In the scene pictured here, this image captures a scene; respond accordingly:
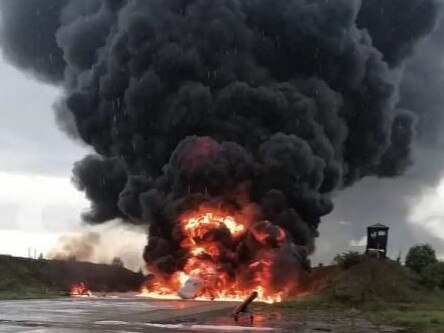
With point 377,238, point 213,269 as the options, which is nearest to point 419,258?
point 377,238

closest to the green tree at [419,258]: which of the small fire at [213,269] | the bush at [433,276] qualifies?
the bush at [433,276]

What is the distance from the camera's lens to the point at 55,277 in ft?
264

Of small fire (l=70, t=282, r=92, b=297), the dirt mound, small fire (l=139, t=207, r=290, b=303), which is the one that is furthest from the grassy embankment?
small fire (l=70, t=282, r=92, b=297)

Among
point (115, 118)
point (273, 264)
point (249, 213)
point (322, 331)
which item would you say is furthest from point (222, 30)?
point (322, 331)

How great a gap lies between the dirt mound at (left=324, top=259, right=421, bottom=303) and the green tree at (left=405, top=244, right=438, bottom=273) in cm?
369

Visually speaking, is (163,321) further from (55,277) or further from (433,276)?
(55,277)

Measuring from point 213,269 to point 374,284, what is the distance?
1822 centimetres

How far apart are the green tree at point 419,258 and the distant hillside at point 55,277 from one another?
34018mm

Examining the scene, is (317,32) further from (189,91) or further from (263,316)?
(263,316)

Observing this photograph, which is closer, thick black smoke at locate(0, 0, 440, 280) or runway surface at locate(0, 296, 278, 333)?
runway surface at locate(0, 296, 278, 333)

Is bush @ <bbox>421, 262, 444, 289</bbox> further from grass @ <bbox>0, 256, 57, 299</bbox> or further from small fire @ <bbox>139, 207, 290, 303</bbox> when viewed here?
grass @ <bbox>0, 256, 57, 299</bbox>

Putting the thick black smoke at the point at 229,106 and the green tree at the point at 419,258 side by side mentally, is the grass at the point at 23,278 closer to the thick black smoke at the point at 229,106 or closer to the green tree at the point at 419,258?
the thick black smoke at the point at 229,106

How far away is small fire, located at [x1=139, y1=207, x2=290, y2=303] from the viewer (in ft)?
210

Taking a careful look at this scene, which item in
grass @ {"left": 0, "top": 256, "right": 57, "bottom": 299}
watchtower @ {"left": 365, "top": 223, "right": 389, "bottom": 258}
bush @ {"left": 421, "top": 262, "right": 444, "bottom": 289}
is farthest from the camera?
grass @ {"left": 0, "top": 256, "right": 57, "bottom": 299}
